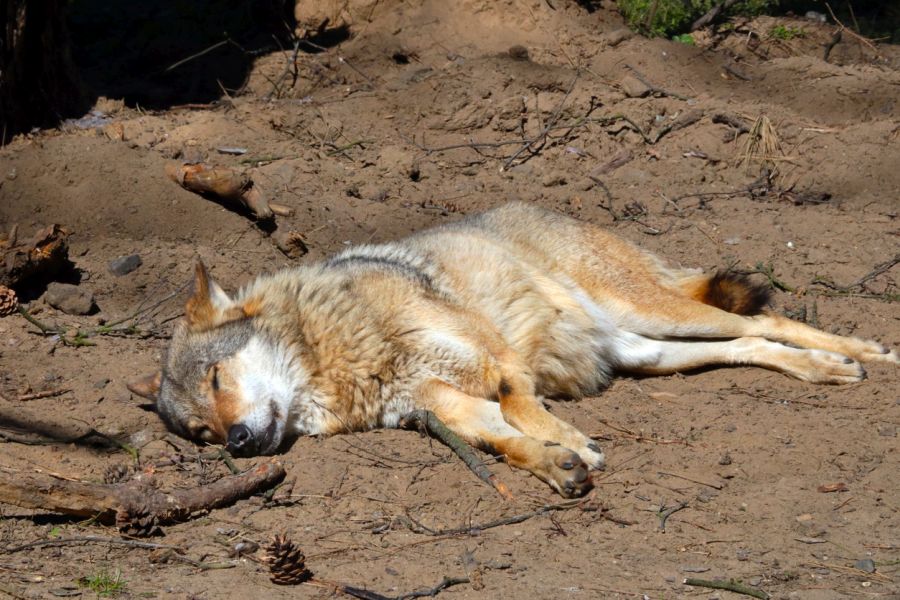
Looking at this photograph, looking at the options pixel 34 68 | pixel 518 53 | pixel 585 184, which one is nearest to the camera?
pixel 34 68

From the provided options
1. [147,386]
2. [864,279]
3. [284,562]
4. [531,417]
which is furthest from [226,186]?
[864,279]

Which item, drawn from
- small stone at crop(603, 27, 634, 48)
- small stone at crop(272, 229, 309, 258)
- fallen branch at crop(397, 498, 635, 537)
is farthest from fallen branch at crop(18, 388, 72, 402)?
small stone at crop(603, 27, 634, 48)

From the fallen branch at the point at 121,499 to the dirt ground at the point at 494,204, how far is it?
8 cm

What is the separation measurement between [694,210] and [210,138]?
A: 13.6 ft

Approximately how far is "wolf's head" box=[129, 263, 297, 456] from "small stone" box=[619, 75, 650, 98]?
4870 millimetres

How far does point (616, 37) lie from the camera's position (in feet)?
30.7

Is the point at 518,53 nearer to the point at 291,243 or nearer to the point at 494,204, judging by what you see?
the point at 494,204

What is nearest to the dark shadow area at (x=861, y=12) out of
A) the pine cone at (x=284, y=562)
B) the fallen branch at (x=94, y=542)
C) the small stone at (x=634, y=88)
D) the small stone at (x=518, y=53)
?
the small stone at (x=634, y=88)

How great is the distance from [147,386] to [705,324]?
130 inches

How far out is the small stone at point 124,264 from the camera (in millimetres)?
6309

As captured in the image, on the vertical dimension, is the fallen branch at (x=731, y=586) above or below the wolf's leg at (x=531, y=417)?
above

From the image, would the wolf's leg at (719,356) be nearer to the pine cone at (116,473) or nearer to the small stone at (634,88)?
the pine cone at (116,473)

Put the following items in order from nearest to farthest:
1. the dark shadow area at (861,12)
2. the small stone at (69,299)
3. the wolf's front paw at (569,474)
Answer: the wolf's front paw at (569,474) → the small stone at (69,299) → the dark shadow area at (861,12)

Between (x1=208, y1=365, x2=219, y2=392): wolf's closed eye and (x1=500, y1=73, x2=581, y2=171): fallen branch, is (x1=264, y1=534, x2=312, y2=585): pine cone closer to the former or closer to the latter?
(x1=208, y1=365, x2=219, y2=392): wolf's closed eye
